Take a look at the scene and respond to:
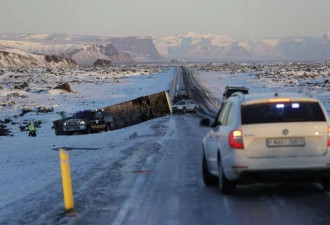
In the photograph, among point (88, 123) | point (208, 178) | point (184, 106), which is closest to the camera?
point (208, 178)

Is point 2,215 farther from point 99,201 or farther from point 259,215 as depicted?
point 259,215

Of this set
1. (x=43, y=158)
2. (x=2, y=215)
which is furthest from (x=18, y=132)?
(x=2, y=215)

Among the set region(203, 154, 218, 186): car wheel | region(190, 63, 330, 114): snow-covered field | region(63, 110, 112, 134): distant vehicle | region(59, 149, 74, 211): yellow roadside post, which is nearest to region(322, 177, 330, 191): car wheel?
region(203, 154, 218, 186): car wheel

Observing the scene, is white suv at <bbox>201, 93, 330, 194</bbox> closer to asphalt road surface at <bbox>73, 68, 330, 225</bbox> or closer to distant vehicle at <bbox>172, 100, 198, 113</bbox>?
asphalt road surface at <bbox>73, 68, 330, 225</bbox>

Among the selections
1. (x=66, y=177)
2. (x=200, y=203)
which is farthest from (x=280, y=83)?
(x=66, y=177)

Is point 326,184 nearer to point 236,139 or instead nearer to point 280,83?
point 236,139

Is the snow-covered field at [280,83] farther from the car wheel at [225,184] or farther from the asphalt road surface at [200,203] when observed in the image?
the car wheel at [225,184]

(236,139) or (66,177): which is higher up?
(236,139)

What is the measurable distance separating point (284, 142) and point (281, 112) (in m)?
0.54

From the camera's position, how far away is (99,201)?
9219mm

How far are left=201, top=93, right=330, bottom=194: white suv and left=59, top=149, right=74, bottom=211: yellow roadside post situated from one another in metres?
2.39

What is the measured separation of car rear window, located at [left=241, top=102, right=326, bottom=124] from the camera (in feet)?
27.9

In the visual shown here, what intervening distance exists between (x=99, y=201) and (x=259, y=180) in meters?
2.65

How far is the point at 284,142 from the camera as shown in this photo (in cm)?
828
